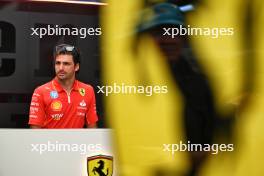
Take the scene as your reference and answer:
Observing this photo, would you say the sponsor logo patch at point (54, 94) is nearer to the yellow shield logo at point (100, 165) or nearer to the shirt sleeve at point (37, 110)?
the shirt sleeve at point (37, 110)

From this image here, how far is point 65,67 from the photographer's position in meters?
2.34

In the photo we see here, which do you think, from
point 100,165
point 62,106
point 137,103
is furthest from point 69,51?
point 100,165

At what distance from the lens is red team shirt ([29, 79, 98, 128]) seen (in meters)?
2.30

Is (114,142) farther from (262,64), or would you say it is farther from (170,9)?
(262,64)

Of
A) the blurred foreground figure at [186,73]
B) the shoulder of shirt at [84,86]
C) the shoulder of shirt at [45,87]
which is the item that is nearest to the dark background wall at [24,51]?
the shoulder of shirt at [45,87]

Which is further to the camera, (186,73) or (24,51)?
(186,73)

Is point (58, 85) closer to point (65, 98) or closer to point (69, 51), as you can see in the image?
point (65, 98)

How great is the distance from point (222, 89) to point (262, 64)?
0.28 metres

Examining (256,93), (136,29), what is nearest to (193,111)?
(256,93)

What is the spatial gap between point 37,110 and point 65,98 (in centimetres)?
17

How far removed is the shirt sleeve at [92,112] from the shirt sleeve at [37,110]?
252 millimetres

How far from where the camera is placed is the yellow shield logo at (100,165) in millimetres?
2336

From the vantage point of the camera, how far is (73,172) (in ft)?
7.61

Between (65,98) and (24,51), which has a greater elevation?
(24,51)
